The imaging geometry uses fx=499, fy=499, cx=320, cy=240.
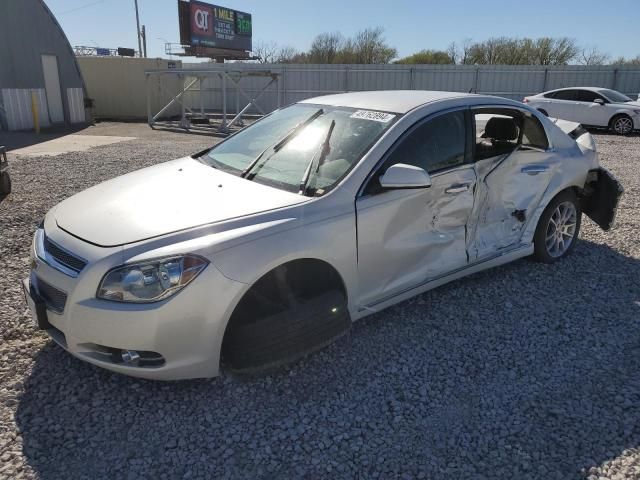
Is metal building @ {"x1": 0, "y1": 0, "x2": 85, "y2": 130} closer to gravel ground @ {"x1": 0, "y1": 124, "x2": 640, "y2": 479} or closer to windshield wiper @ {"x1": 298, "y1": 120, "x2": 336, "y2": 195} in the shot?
gravel ground @ {"x1": 0, "y1": 124, "x2": 640, "y2": 479}

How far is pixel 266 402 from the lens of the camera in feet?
9.14

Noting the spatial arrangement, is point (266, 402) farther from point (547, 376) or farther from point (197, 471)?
point (547, 376)

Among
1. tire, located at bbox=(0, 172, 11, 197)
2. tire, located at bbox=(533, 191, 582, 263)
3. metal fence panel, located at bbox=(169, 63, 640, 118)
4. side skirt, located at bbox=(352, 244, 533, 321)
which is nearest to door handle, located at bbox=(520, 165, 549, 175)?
tire, located at bbox=(533, 191, 582, 263)

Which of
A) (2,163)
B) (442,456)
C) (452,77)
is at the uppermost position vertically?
(452,77)

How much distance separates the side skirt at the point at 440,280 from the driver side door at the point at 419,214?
30 millimetres

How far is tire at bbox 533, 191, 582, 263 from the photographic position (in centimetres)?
467

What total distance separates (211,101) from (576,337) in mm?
25011

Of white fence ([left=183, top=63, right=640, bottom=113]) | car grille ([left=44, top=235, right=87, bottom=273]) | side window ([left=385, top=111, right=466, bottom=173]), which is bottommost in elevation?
car grille ([left=44, top=235, right=87, bottom=273])

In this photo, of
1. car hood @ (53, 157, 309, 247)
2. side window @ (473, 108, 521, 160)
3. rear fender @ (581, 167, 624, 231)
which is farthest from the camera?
rear fender @ (581, 167, 624, 231)

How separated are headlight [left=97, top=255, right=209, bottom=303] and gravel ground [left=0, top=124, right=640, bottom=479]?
0.66 meters

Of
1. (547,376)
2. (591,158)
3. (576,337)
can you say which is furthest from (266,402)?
(591,158)

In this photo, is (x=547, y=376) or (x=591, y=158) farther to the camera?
(x=591, y=158)

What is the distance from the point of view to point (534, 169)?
14.5 ft

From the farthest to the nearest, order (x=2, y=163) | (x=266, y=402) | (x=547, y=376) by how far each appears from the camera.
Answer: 1. (x=2, y=163)
2. (x=547, y=376)
3. (x=266, y=402)
